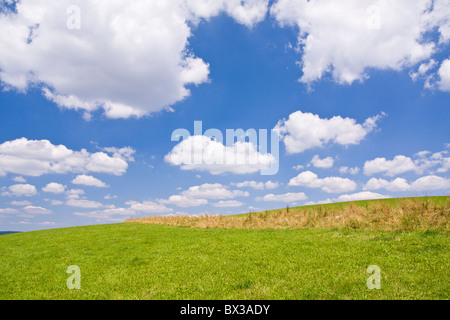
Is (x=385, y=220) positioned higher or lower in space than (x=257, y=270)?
higher

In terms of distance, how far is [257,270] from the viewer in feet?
32.7

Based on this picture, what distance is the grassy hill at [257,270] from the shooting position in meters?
8.05

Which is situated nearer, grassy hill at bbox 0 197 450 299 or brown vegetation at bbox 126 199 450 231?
grassy hill at bbox 0 197 450 299

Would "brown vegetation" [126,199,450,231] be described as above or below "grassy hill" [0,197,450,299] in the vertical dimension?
above

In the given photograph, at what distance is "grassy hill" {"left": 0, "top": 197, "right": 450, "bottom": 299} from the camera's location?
26.4ft

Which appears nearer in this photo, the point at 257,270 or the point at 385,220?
the point at 257,270
